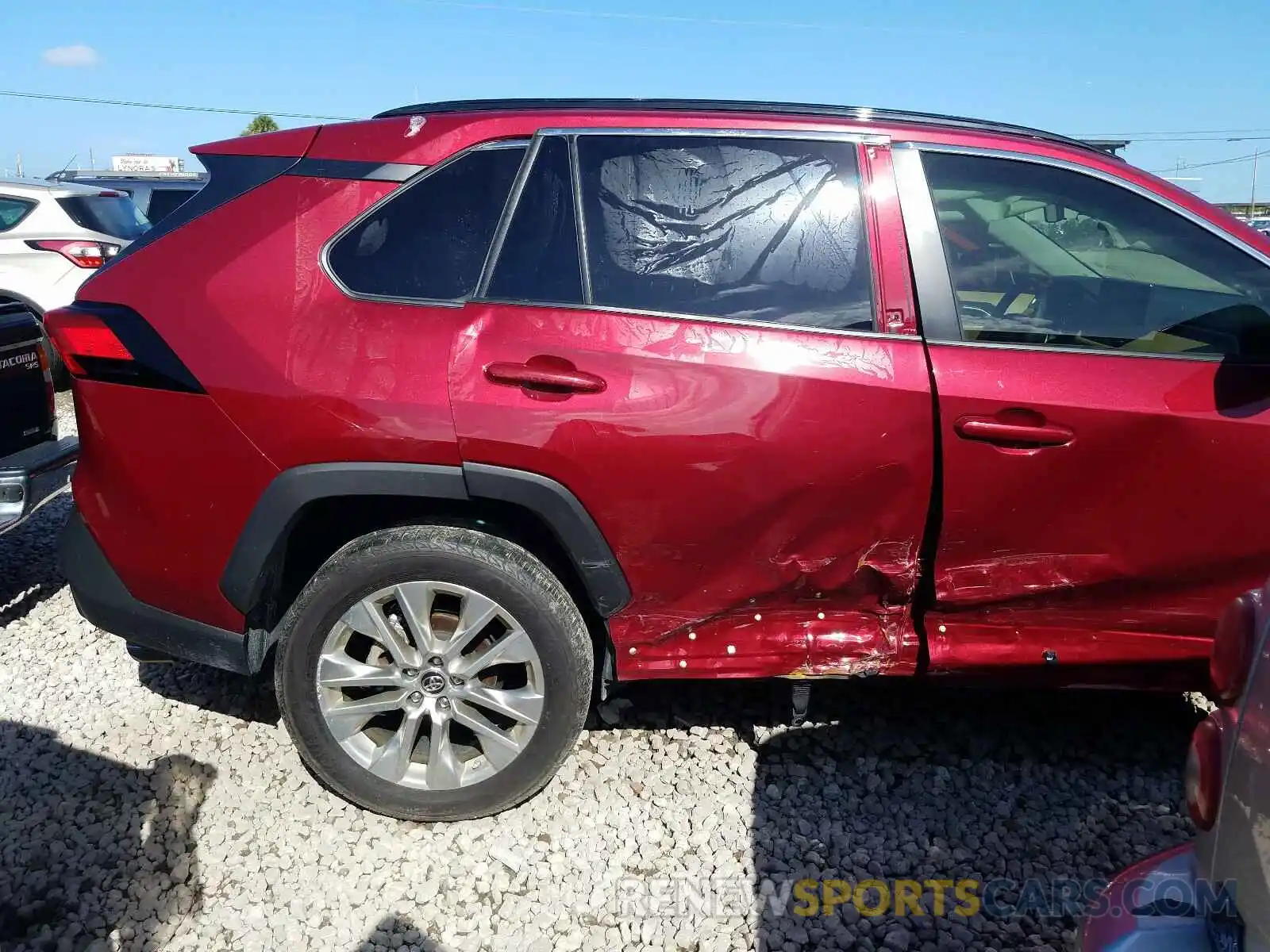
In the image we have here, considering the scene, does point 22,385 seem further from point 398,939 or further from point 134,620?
point 398,939

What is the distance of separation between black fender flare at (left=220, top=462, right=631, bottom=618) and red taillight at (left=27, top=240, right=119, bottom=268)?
21.0 ft

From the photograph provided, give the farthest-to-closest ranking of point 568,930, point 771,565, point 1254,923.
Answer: point 771,565 < point 568,930 < point 1254,923

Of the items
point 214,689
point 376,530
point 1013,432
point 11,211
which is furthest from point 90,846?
point 11,211

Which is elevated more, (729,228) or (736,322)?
(729,228)

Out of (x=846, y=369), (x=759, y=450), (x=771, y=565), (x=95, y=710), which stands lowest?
(x=95, y=710)

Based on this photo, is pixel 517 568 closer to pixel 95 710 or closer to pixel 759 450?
pixel 759 450

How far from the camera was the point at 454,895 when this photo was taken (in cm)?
257

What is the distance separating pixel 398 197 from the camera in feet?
8.73

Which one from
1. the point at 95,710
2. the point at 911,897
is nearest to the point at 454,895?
the point at 911,897

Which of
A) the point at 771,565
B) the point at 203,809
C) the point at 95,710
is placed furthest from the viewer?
the point at 95,710

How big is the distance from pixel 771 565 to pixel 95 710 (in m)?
2.40

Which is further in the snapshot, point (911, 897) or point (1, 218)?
point (1, 218)

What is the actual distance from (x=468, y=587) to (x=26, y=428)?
8.70 ft

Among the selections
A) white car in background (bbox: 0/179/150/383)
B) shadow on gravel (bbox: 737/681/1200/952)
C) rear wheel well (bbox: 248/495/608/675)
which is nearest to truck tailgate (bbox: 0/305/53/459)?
rear wheel well (bbox: 248/495/608/675)
